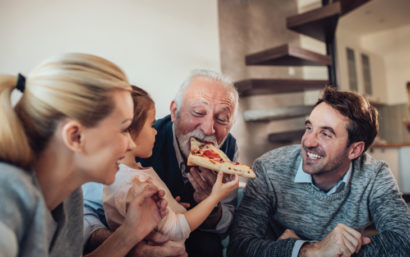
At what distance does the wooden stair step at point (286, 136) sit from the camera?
3.94 m

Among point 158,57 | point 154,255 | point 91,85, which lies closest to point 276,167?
point 154,255

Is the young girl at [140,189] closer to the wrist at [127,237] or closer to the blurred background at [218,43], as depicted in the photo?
the wrist at [127,237]

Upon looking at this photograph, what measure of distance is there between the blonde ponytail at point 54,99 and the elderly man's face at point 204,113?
3.08ft

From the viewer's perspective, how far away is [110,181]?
1.01m

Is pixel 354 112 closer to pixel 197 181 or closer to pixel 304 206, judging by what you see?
pixel 304 206

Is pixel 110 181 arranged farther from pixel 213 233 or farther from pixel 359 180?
pixel 359 180

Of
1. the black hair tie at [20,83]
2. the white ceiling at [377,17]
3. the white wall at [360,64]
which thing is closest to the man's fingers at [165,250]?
the black hair tie at [20,83]

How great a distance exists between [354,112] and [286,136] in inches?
95.0

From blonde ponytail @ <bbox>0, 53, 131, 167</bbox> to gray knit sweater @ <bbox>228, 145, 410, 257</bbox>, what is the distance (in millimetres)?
1000

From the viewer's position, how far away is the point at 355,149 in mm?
1811

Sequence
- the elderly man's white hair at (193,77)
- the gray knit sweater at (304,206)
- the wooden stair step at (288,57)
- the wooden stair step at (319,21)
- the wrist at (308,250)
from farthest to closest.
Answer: the wooden stair step at (288,57), the wooden stair step at (319,21), the elderly man's white hair at (193,77), the gray knit sweater at (304,206), the wrist at (308,250)

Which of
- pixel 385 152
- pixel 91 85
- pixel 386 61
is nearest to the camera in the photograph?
pixel 91 85

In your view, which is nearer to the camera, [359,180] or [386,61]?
[359,180]

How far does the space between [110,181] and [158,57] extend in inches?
94.0
